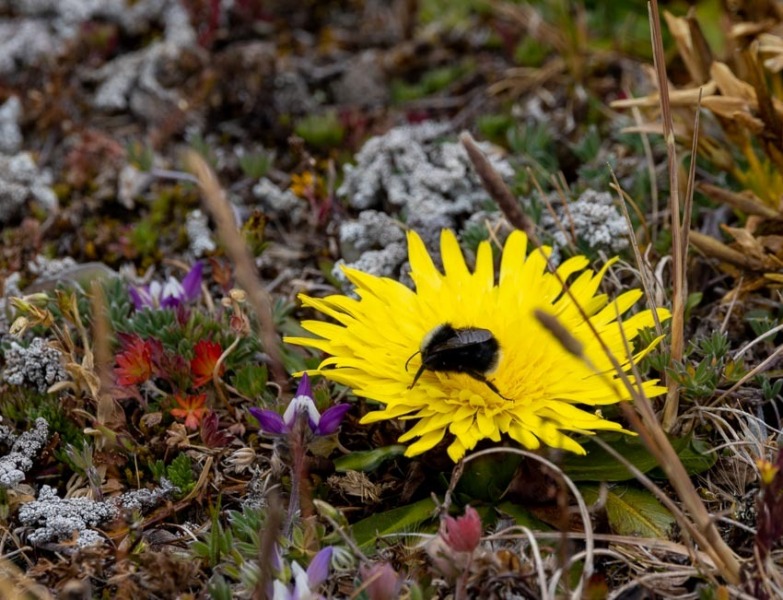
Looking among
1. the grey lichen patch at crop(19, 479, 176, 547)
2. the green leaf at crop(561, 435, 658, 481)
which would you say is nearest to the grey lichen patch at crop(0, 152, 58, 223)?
the grey lichen patch at crop(19, 479, 176, 547)

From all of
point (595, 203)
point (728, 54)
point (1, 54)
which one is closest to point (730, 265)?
point (595, 203)

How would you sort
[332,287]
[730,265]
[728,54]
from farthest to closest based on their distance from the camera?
1. [728,54]
2. [332,287]
3. [730,265]

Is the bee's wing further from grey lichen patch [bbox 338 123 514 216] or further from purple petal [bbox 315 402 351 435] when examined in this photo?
grey lichen patch [bbox 338 123 514 216]

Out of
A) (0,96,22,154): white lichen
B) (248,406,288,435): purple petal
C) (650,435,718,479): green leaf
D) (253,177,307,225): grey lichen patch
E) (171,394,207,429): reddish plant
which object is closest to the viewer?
(248,406,288,435): purple petal

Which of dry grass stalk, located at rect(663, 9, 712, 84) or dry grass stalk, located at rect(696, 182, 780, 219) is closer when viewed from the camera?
dry grass stalk, located at rect(696, 182, 780, 219)

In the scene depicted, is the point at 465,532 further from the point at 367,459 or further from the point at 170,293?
the point at 170,293

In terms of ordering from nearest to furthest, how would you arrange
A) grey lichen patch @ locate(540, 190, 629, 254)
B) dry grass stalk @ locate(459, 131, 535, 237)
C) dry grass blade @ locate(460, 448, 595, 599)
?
1. dry grass stalk @ locate(459, 131, 535, 237)
2. dry grass blade @ locate(460, 448, 595, 599)
3. grey lichen patch @ locate(540, 190, 629, 254)

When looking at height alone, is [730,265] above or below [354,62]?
below

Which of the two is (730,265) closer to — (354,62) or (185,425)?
(185,425)
